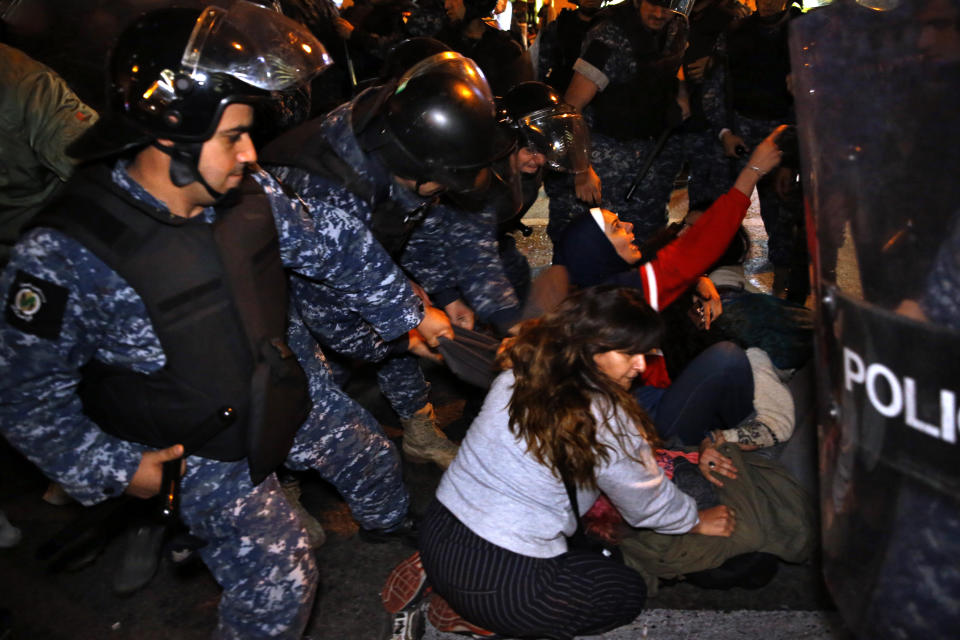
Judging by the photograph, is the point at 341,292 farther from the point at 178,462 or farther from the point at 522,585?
the point at 522,585

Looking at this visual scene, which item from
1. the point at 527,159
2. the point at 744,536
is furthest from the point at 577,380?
the point at 527,159

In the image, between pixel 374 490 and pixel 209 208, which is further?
pixel 374 490

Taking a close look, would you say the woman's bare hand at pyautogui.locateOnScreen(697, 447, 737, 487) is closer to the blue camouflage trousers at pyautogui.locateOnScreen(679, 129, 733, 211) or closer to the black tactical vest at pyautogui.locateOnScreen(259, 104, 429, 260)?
the black tactical vest at pyautogui.locateOnScreen(259, 104, 429, 260)

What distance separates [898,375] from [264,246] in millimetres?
1594

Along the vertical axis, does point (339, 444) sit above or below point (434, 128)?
below

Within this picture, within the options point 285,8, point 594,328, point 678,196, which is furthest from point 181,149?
point 678,196

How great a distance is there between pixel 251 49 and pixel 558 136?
6.36 ft

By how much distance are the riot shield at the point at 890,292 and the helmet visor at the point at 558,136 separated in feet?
8.09

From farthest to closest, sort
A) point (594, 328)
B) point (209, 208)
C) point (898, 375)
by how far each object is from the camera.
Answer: point (594, 328)
point (209, 208)
point (898, 375)

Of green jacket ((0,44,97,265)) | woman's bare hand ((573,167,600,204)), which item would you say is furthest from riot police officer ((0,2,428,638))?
woman's bare hand ((573,167,600,204))

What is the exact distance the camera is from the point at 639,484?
215 cm

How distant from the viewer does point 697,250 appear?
294cm

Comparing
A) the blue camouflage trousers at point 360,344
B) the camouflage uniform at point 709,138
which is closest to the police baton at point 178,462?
the blue camouflage trousers at point 360,344

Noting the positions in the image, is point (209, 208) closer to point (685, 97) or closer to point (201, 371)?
point (201, 371)
